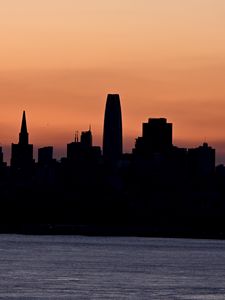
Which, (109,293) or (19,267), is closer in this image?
(109,293)

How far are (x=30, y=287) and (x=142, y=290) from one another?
305 inches

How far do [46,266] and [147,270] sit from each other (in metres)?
10.7

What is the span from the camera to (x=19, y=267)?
188625 millimetres

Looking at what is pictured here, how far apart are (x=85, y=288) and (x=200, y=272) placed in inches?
1109

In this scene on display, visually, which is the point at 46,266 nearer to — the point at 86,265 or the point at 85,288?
the point at 86,265

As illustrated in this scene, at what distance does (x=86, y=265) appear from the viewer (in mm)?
196375

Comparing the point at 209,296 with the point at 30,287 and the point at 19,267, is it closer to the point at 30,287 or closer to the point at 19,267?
the point at 30,287

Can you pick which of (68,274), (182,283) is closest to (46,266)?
(68,274)

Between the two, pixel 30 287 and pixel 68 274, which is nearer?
pixel 30 287

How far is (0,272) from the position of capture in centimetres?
17825

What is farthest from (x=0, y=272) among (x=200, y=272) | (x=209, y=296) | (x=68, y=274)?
(x=209, y=296)

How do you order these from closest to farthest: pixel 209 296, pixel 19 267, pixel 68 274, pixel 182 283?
pixel 209 296, pixel 182 283, pixel 68 274, pixel 19 267

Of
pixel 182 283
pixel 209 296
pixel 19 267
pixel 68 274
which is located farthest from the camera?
pixel 19 267

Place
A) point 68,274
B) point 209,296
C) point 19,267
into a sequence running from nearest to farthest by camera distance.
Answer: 1. point 209,296
2. point 68,274
3. point 19,267
